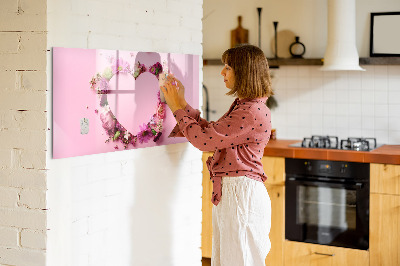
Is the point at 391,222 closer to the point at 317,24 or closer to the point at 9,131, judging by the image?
the point at 317,24

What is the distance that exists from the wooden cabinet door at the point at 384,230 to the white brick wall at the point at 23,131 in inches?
102

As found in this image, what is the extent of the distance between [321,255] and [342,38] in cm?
161

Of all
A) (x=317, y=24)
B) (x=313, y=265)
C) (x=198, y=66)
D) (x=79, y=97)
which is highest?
(x=317, y=24)

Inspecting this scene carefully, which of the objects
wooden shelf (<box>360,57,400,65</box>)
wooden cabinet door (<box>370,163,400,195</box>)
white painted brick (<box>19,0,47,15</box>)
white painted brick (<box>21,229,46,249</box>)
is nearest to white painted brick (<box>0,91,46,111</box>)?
A: white painted brick (<box>19,0,47,15</box>)

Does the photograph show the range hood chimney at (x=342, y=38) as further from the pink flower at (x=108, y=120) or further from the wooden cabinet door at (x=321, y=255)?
the pink flower at (x=108, y=120)

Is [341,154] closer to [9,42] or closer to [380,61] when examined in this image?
[380,61]

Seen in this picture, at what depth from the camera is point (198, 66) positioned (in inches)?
127

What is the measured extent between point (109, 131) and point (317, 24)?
2.87 m

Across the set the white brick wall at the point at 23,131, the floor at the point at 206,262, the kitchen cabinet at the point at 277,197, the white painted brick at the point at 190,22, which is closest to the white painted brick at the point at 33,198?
the white brick wall at the point at 23,131

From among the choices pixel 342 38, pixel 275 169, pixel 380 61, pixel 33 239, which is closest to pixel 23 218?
pixel 33 239

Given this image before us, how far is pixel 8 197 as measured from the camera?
241cm

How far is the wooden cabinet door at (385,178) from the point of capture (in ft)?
13.5

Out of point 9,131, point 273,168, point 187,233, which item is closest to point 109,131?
point 9,131

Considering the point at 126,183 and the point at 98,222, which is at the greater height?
the point at 126,183
